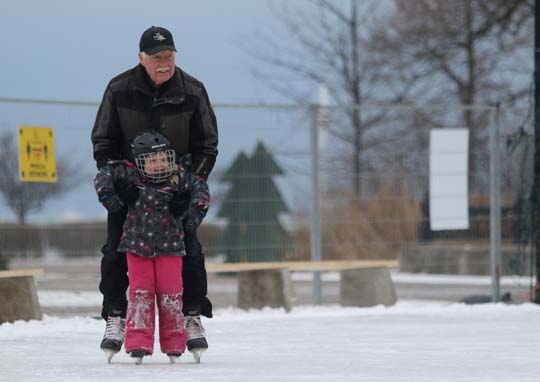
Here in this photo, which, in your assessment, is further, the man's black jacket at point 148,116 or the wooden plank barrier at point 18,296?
the wooden plank barrier at point 18,296

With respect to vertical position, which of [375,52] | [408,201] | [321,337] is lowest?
[321,337]

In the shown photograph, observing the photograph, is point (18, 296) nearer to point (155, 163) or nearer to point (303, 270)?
point (303, 270)

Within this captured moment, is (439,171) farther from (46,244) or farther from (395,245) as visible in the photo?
(46,244)

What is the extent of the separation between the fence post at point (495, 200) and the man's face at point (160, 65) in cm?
659

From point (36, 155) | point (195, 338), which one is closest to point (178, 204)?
point (195, 338)

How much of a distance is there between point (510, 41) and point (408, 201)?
53.4 feet

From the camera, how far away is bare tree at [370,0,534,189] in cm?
2792

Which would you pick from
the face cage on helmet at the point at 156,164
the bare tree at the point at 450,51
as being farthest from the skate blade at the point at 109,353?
the bare tree at the point at 450,51

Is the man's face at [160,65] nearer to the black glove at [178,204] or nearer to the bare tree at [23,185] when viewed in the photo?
the black glove at [178,204]

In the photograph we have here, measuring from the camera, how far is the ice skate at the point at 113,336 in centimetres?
718

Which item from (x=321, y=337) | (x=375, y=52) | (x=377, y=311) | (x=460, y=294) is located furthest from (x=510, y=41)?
(x=321, y=337)

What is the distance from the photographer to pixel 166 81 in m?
7.30

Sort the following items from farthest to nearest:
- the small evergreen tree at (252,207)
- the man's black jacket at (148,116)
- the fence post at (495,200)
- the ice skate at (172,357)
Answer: the fence post at (495,200)
the small evergreen tree at (252,207)
the man's black jacket at (148,116)
the ice skate at (172,357)

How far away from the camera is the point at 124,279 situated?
7.40 meters
